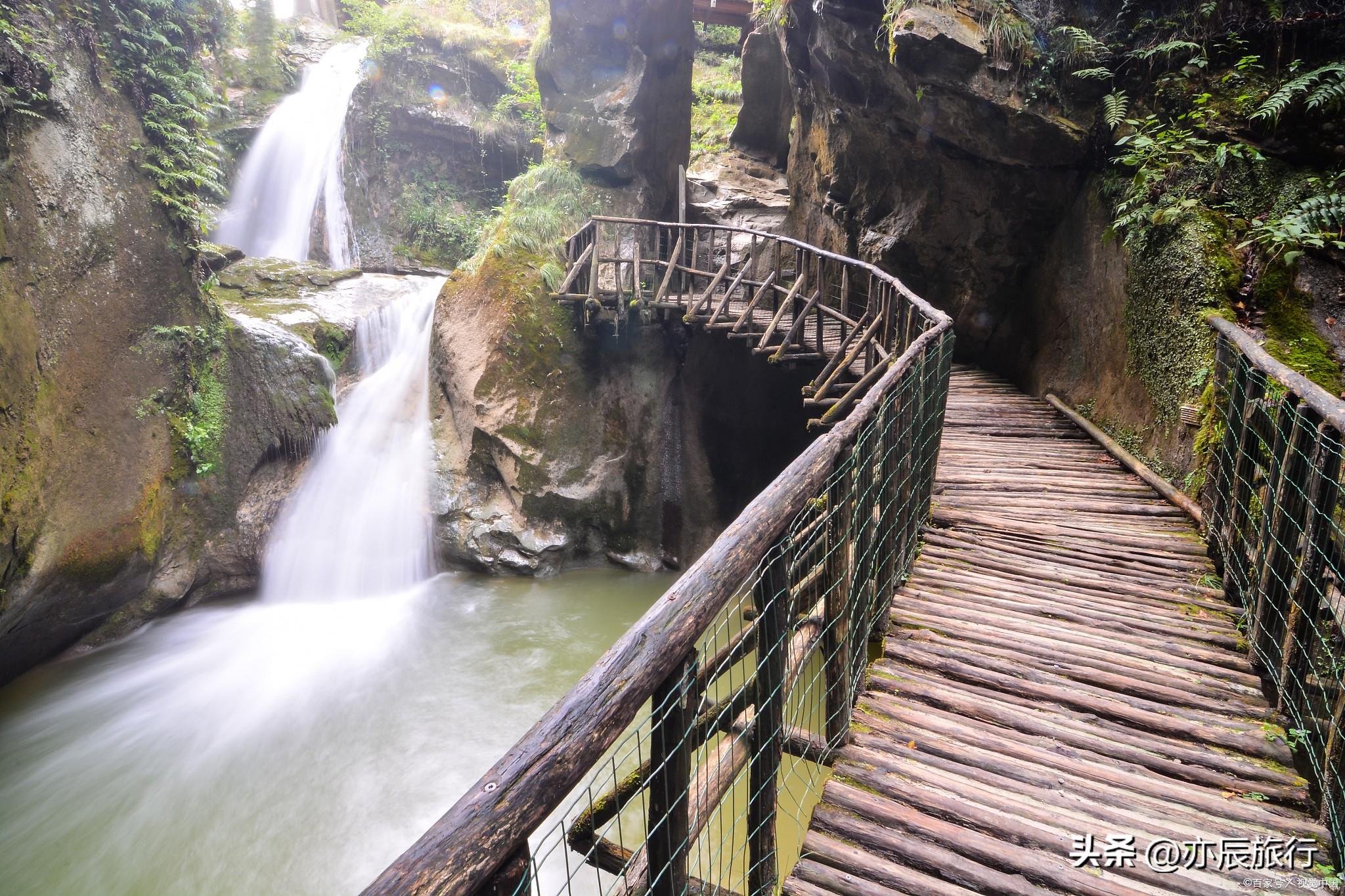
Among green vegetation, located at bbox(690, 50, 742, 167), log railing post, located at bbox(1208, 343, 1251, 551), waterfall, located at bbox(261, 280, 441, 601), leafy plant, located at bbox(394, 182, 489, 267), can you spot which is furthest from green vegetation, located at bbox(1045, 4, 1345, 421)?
leafy plant, located at bbox(394, 182, 489, 267)

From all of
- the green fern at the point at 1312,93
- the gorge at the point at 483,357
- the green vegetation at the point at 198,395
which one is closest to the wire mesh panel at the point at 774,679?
the gorge at the point at 483,357

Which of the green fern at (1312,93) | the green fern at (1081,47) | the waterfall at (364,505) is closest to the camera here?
the green fern at (1312,93)

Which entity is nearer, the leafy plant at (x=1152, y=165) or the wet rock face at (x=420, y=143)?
the leafy plant at (x=1152, y=165)

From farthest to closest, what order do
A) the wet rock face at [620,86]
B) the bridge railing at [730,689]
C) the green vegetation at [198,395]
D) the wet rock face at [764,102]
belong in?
the wet rock face at [764,102]
the wet rock face at [620,86]
the green vegetation at [198,395]
the bridge railing at [730,689]

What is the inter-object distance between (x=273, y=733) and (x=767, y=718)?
6469 millimetres

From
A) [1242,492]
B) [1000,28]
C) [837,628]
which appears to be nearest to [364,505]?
[837,628]

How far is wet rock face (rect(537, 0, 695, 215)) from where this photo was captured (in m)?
12.9

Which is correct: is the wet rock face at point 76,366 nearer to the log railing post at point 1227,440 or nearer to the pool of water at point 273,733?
the pool of water at point 273,733

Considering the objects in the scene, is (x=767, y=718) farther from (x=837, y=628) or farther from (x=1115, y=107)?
(x=1115, y=107)

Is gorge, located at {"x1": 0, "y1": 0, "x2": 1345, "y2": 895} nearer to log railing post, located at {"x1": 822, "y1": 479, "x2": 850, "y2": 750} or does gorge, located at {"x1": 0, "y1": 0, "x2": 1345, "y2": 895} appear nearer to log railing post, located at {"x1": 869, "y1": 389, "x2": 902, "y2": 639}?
Result: log railing post, located at {"x1": 869, "y1": 389, "x2": 902, "y2": 639}

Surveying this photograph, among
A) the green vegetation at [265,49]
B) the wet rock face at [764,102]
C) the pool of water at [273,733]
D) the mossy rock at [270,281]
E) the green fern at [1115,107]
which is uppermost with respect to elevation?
the green vegetation at [265,49]

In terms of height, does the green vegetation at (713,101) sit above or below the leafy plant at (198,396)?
above

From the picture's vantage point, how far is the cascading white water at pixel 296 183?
15.3 metres

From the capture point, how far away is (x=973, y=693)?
315cm
